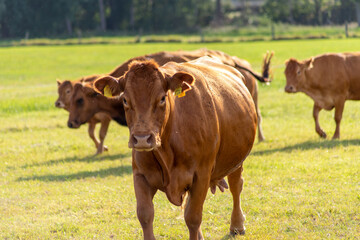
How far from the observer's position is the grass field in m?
7.14

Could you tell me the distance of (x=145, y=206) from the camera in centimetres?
537

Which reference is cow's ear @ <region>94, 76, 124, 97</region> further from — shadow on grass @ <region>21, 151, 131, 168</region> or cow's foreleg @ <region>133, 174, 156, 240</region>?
shadow on grass @ <region>21, 151, 131, 168</region>

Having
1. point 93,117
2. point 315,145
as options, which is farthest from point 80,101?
point 315,145

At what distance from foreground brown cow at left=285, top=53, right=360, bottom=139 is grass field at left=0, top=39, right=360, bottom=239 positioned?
73cm

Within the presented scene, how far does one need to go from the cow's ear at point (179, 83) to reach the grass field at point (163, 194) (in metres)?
2.21

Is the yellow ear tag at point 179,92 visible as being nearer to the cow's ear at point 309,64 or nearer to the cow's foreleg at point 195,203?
the cow's foreleg at point 195,203

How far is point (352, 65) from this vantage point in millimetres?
13602

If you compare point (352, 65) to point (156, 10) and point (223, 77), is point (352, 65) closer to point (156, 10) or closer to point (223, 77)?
point (223, 77)

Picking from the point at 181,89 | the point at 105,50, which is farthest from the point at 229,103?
the point at 105,50

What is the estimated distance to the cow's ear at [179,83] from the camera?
521 cm

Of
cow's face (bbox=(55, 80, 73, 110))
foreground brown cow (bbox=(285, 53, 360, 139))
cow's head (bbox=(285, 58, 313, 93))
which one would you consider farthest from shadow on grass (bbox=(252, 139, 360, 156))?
cow's face (bbox=(55, 80, 73, 110))

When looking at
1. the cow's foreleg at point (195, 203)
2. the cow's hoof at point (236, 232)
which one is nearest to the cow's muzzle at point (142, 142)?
the cow's foreleg at point (195, 203)

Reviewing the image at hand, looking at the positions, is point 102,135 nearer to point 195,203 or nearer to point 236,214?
point 236,214

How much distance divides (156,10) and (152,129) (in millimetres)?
73568
